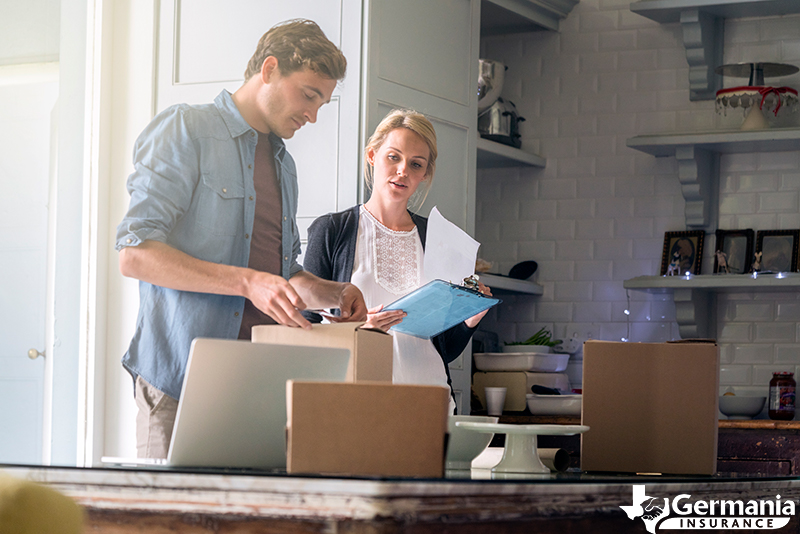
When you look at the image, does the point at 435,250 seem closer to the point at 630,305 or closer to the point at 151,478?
the point at 151,478

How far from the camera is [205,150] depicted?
259 centimetres

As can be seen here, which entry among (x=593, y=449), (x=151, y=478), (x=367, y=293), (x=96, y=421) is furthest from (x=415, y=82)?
(x=151, y=478)

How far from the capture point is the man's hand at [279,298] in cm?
183

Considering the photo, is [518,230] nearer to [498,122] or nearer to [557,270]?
[557,270]

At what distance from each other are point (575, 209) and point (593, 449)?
2.94 metres

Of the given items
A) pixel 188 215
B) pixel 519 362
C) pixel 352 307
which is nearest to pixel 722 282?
pixel 519 362

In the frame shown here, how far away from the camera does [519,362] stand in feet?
12.7

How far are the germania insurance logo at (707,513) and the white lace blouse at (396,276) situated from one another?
145 centimetres

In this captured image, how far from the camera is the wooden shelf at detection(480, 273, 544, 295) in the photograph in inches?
149

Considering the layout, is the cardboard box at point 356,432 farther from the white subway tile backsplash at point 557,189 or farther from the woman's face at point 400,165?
the white subway tile backsplash at point 557,189

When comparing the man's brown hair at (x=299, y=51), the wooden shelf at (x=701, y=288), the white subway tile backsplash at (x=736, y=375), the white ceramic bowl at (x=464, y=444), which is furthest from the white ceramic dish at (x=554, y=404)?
the white ceramic bowl at (x=464, y=444)

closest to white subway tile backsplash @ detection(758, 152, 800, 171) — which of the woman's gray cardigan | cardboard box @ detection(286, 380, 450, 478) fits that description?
the woman's gray cardigan

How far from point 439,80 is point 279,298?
1.93 meters

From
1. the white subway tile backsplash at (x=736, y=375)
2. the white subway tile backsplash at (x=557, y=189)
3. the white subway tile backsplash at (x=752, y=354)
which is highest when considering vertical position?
the white subway tile backsplash at (x=557, y=189)
